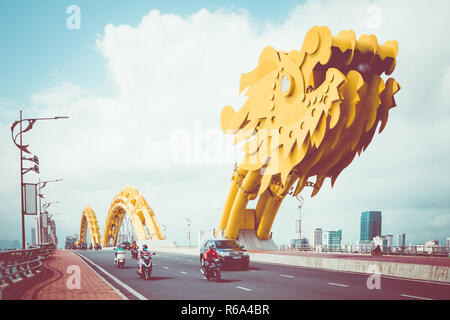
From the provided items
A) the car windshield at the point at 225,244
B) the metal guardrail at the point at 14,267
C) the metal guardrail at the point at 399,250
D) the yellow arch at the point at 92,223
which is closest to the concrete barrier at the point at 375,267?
the car windshield at the point at 225,244

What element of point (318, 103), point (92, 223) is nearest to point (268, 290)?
point (318, 103)

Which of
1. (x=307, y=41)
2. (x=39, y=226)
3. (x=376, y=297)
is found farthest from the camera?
(x=39, y=226)

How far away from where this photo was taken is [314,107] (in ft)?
98.4

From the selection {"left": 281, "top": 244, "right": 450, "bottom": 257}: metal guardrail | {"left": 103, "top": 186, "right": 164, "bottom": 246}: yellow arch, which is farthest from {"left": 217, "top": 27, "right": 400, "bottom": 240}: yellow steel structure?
{"left": 103, "top": 186, "right": 164, "bottom": 246}: yellow arch

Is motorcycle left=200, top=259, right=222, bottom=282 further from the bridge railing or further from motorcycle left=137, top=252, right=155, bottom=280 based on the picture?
the bridge railing

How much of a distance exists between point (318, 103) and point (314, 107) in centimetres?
37

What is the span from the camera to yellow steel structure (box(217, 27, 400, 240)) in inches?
1171

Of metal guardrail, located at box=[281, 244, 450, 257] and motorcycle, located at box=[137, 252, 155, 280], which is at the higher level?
motorcycle, located at box=[137, 252, 155, 280]

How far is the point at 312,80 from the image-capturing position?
31.1m

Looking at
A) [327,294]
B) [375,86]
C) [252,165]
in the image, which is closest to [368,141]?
[375,86]

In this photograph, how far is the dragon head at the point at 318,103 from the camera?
29.7m
